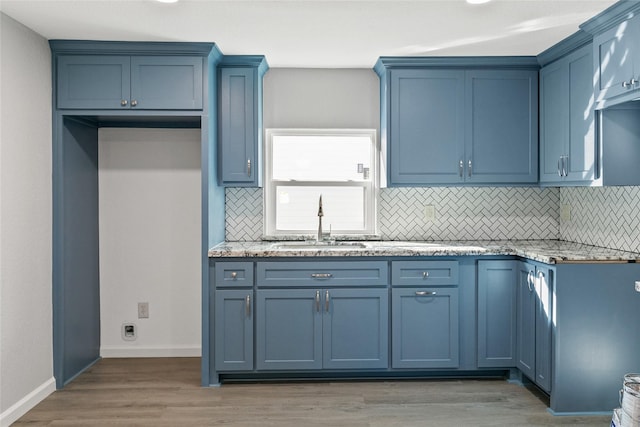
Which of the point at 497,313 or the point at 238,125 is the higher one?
the point at 238,125

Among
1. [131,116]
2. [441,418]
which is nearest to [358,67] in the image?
[131,116]

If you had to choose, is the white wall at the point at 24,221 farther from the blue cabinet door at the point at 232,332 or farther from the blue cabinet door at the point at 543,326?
the blue cabinet door at the point at 543,326

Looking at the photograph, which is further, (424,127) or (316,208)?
(316,208)

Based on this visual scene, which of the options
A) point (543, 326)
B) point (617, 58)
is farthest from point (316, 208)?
point (617, 58)

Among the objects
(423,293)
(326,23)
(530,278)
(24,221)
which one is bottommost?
(423,293)

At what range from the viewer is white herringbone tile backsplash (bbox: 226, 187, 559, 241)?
4262 millimetres

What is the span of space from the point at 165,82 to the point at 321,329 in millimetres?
1949

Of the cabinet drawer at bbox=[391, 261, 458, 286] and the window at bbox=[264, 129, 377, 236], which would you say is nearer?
the cabinet drawer at bbox=[391, 261, 458, 286]

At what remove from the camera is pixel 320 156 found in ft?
13.9

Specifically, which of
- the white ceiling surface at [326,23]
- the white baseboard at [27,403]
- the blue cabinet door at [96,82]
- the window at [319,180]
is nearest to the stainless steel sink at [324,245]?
the window at [319,180]

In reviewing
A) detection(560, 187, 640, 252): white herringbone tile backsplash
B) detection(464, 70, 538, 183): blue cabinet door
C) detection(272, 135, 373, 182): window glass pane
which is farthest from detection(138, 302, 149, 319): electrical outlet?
detection(560, 187, 640, 252): white herringbone tile backsplash

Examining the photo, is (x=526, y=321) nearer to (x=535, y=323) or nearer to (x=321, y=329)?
(x=535, y=323)

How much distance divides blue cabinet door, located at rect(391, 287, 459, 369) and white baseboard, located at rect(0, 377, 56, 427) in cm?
225

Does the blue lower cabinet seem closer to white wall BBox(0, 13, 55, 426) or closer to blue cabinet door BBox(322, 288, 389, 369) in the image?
blue cabinet door BBox(322, 288, 389, 369)
